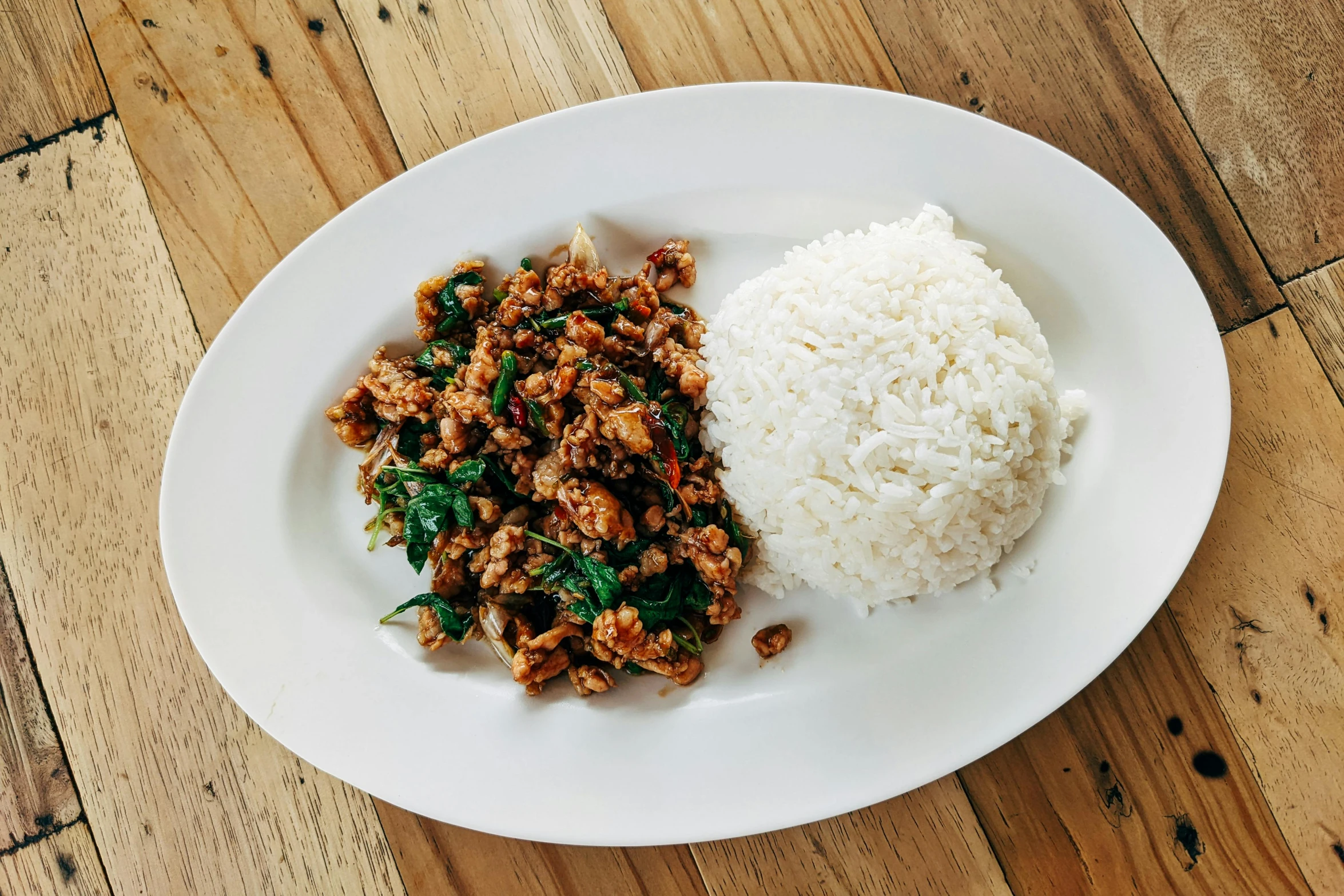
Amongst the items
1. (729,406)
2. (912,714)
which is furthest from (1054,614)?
(729,406)

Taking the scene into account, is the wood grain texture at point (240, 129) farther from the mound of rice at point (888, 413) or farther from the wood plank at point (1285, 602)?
the wood plank at point (1285, 602)

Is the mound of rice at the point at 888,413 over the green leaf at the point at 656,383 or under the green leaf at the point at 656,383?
under

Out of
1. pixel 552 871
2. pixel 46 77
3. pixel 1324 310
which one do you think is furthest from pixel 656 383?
pixel 46 77

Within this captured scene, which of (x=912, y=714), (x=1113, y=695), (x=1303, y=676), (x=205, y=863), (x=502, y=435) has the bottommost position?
(x=1303, y=676)

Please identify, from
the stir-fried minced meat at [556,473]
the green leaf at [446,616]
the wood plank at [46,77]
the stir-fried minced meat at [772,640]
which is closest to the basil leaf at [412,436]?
the stir-fried minced meat at [556,473]

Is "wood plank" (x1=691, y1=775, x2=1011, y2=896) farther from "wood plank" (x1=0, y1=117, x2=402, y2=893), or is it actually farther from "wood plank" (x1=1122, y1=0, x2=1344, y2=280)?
"wood plank" (x1=1122, y1=0, x2=1344, y2=280)

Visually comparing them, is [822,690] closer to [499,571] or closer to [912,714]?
[912,714]
